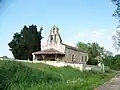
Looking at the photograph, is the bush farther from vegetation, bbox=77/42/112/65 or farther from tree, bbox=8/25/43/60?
vegetation, bbox=77/42/112/65

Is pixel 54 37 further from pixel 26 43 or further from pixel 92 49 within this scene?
pixel 92 49

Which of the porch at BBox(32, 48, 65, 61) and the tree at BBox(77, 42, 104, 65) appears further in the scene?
the tree at BBox(77, 42, 104, 65)

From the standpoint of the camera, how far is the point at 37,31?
7175cm

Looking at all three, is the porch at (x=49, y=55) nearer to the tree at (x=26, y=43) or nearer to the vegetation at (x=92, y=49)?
the tree at (x=26, y=43)

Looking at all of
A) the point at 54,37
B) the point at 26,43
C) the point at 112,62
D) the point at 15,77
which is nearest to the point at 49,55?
the point at 54,37

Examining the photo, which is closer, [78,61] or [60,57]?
[60,57]

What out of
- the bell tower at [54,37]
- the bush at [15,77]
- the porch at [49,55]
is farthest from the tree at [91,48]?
the bush at [15,77]

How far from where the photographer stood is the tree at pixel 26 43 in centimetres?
6612

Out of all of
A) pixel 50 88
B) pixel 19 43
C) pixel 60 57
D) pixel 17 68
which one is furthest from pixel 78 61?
pixel 50 88

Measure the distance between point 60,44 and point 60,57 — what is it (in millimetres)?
2677

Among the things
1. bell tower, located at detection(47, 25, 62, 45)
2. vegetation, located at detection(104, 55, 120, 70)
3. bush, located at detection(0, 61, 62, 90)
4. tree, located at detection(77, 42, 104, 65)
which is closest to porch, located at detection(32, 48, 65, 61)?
bell tower, located at detection(47, 25, 62, 45)

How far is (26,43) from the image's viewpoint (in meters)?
66.4

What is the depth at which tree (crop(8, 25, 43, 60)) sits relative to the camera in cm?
6612

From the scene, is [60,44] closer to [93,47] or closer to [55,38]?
[55,38]
